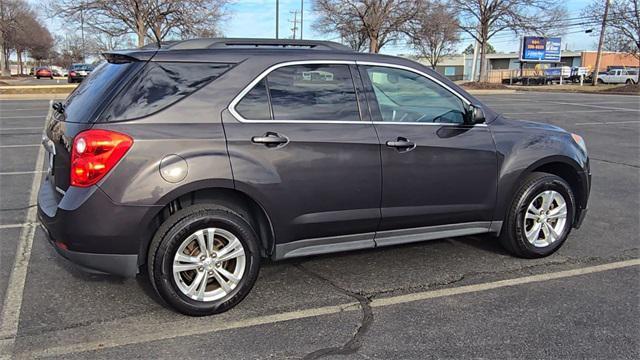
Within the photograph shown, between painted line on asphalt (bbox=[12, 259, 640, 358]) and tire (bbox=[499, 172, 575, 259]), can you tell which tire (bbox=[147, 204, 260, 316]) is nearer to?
painted line on asphalt (bbox=[12, 259, 640, 358])

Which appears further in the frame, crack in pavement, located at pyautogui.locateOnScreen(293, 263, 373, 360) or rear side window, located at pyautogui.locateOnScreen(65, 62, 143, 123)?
rear side window, located at pyautogui.locateOnScreen(65, 62, 143, 123)

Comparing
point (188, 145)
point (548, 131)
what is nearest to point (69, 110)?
point (188, 145)

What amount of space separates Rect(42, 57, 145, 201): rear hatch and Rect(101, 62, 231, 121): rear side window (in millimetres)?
64

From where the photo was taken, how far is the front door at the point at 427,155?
3906mm

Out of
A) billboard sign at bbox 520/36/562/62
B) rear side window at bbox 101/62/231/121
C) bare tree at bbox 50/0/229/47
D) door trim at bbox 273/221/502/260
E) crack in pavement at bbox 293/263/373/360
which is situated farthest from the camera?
billboard sign at bbox 520/36/562/62

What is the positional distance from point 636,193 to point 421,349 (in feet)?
17.7

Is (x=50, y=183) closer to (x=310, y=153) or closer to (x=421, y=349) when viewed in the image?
(x=310, y=153)

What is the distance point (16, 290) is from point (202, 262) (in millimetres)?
1490

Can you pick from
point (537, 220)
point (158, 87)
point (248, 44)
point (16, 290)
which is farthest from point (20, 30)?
point (537, 220)

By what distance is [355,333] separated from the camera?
3.29 meters

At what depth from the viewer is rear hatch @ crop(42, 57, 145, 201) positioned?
3.29m

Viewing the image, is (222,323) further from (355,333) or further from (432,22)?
(432,22)

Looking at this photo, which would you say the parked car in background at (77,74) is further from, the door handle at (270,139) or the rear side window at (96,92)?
the door handle at (270,139)

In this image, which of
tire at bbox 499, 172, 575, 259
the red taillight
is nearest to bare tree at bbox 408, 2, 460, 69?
tire at bbox 499, 172, 575, 259
